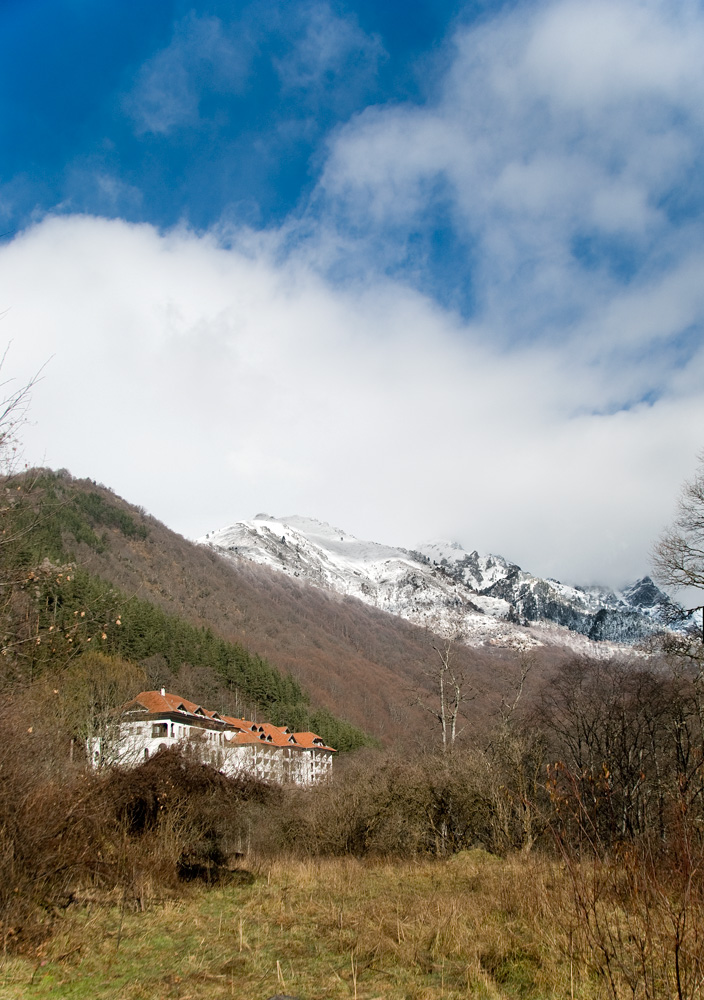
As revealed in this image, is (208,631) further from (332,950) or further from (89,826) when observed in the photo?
(332,950)

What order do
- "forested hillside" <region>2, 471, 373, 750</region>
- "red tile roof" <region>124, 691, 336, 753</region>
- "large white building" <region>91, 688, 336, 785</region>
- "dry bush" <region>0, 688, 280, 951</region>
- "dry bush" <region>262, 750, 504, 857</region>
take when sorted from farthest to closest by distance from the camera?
"red tile roof" <region>124, 691, 336, 753</region> → "large white building" <region>91, 688, 336, 785</region> → "dry bush" <region>262, 750, 504, 857</region> → "dry bush" <region>0, 688, 280, 951</region> → "forested hillside" <region>2, 471, 373, 750</region>

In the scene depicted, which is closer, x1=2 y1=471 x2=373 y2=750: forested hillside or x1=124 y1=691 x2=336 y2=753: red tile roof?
x1=2 y1=471 x2=373 y2=750: forested hillside

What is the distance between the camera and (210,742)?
3120 cm

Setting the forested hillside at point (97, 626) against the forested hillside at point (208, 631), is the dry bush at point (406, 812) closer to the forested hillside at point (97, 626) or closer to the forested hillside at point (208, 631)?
the forested hillside at point (208, 631)

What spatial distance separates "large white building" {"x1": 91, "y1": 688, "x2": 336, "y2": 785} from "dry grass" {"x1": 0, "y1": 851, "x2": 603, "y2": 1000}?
27.4ft

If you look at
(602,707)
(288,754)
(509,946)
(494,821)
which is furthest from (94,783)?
(288,754)

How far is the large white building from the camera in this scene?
26750 millimetres

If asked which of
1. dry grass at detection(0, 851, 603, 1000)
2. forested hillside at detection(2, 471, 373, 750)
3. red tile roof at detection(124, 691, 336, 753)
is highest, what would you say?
forested hillside at detection(2, 471, 373, 750)

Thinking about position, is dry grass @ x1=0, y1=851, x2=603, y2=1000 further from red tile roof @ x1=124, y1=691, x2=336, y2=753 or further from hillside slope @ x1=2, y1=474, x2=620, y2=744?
hillside slope @ x1=2, y1=474, x2=620, y2=744

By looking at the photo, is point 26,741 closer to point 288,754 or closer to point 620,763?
point 620,763

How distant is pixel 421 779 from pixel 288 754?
18641 mm

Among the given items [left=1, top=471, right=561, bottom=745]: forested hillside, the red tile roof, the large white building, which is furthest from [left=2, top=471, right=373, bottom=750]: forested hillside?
the large white building

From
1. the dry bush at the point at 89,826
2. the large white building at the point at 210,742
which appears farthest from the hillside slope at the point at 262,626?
the dry bush at the point at 89,826

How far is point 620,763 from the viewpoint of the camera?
24.2m
